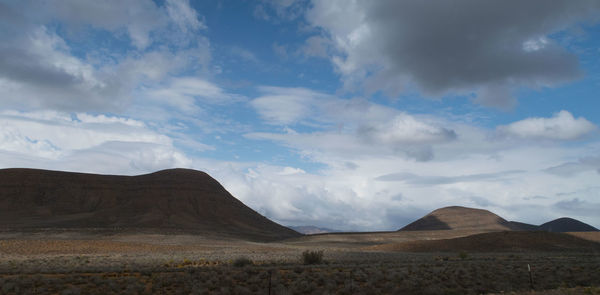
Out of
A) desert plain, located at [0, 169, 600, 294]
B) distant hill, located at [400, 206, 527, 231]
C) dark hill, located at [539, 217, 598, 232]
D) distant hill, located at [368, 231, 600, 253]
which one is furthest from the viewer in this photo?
distant hill, located at [400, 206, 527, 231]

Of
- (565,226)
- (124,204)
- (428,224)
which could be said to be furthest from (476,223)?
(124,204)

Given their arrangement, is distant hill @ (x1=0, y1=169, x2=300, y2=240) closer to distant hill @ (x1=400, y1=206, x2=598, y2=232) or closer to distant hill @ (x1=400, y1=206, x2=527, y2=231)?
distant hill @ (x1=400, y1=206, x2=527, y2=231)

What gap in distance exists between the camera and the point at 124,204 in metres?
108

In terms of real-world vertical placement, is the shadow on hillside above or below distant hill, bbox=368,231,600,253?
above

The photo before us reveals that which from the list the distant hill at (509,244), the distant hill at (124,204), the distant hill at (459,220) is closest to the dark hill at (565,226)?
the distant hill at (459,220)

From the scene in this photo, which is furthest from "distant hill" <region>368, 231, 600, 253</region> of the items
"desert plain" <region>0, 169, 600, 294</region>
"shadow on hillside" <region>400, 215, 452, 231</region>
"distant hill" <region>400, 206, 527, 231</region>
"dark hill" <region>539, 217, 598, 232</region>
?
"dark hill" <region>539, 217, 598, 232</region>

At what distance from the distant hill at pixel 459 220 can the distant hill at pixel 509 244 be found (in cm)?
9182

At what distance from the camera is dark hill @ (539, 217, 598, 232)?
14912 centimetres

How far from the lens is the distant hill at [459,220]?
493 feet

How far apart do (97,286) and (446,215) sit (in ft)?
538

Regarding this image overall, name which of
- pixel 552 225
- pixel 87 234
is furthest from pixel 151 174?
pixel 552 225

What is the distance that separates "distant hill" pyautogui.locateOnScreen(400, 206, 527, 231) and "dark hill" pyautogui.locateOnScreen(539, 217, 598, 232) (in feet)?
31.7

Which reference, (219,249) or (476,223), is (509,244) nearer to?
(219,249)

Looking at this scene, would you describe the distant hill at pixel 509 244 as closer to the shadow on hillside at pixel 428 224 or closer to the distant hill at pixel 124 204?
the distant hill at pixel 124 204
